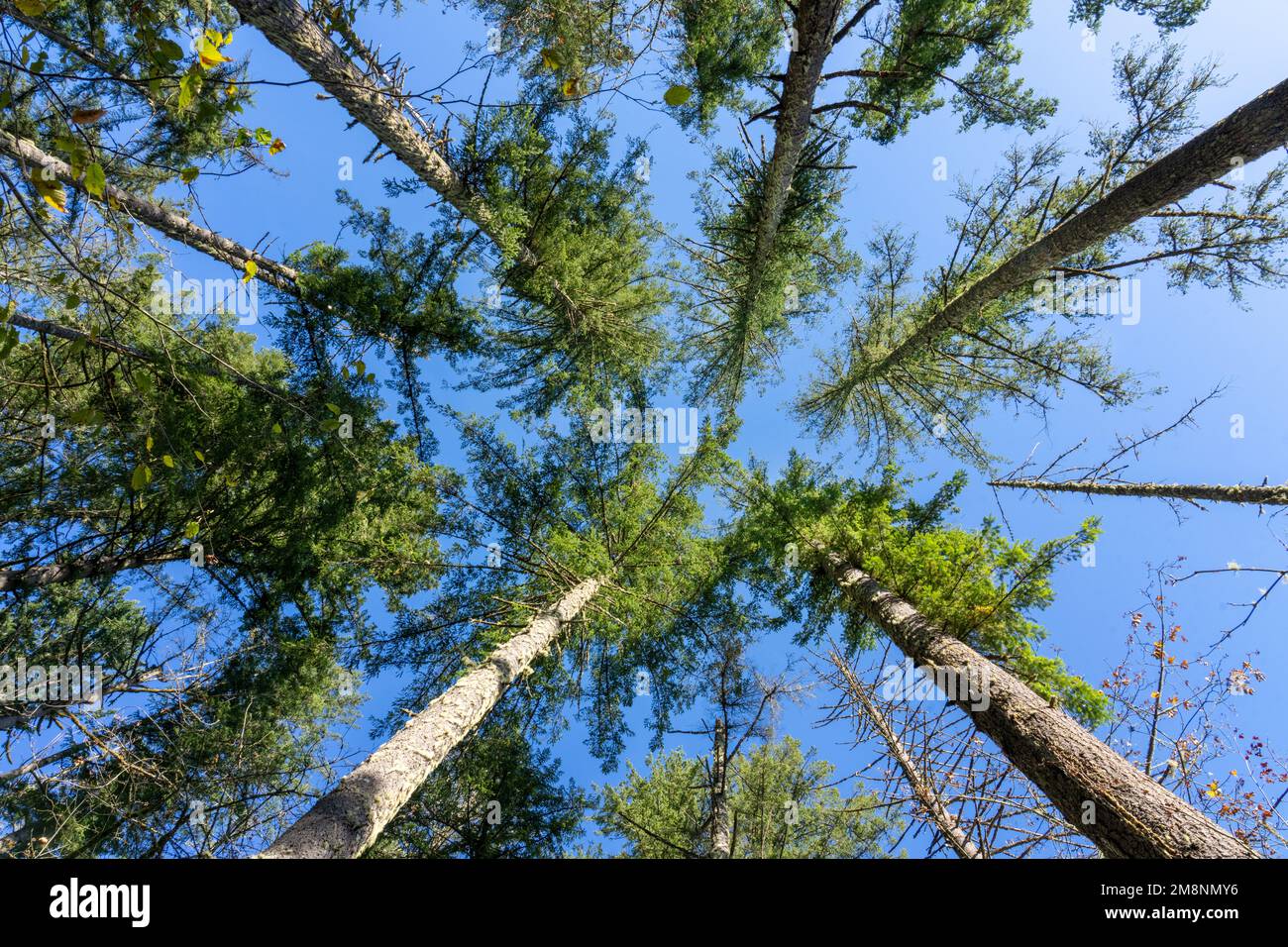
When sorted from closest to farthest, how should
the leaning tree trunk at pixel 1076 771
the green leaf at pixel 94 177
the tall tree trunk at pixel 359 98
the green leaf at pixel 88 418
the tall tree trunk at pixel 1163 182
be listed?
the green leaf at pixel 94 177 < the green leaf at pixel 88 418 < the leaning tree trunk at pixel 1076 771 < the tall tree trunk at pixel 1163 182 < the tall tree trunk at pixel 359 98

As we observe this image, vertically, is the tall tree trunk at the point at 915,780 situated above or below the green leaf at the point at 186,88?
below

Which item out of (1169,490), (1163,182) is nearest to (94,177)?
(1163,182)

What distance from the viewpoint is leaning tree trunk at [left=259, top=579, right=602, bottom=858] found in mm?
2973

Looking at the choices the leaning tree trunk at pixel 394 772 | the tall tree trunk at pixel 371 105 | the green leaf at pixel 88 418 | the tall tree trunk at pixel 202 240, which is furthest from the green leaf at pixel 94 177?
the tall tree trunk at pixel 202 240

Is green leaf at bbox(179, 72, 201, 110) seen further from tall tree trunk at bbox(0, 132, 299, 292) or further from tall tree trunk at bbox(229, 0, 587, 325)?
tall tree trunk at bbox(0, 132, 299, 292)

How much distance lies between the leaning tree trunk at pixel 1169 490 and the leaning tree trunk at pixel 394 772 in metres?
7.27

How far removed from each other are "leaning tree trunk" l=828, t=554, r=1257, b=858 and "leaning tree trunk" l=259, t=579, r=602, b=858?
4076 millimetres

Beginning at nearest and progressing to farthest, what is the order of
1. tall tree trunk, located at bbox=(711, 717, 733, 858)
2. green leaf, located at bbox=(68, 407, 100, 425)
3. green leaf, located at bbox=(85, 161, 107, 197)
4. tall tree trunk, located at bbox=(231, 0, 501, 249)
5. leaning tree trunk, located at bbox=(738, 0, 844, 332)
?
green leaf, located at bbox=(85, 161, 107, 197) < green leaf, located at bbox=(68, 407, 100, 425) < tall tree trunk, located at bbox=(231, 0, 501, 249) < leaning tree trunk, located at bbox=(738, 0, 844, 332) < tall tree trunk, located at bbox=(711, 717, 733, 858)

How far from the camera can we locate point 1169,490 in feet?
18.9

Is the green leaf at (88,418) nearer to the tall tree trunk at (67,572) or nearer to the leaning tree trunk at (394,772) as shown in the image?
the leaning tree trunk at (394,772)

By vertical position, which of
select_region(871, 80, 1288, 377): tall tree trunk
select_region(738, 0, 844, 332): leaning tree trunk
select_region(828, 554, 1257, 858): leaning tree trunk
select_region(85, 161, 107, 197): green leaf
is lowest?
select_region(828, 554, 1257, 858): leaning tree trunk

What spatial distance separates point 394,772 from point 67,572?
620 cm

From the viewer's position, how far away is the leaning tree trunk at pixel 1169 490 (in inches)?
188

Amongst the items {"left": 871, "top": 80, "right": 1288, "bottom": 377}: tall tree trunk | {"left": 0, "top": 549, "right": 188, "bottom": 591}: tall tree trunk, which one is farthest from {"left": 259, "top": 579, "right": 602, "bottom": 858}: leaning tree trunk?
{"left": 871, "top": 80, "right": 1288, "bottom": 377}: tall tree trunk
